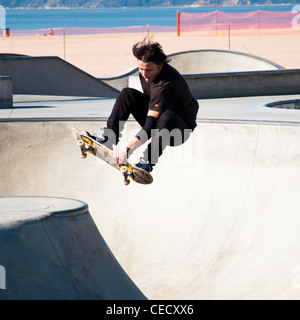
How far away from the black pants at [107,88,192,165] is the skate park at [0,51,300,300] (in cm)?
92

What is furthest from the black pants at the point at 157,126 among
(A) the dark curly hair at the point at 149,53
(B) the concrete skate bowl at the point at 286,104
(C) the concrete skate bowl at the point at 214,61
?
(C) the concrete skate bowl at the point at 214,61

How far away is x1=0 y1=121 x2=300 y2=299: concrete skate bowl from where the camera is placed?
8.20 metres

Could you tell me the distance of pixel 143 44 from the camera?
6707mm

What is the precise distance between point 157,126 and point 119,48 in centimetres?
4041

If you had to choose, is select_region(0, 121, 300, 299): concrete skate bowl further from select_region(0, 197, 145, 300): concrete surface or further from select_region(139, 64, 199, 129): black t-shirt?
select_region(139, 64, 199, 129): black t-shirt

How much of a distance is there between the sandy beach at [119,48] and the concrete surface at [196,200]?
21996 millimetres

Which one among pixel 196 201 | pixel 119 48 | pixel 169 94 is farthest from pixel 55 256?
pixel 119 48

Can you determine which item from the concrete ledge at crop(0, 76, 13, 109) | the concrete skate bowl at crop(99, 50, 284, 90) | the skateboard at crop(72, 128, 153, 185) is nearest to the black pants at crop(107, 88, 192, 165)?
the skateboard at crop(72, 128, 153, 185)

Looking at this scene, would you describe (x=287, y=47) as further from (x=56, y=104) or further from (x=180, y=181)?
(x=180, y=181)

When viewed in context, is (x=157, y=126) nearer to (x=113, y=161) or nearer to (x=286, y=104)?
(x=113, y=161)

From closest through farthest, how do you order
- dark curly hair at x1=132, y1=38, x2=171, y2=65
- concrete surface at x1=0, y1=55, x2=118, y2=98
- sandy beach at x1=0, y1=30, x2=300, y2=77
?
dark curly hair at x1=132, y1=38, x2=171, y2=65
concrete surface at x1=0, y1=55, x2=118, y2=98
sandy beach at x1=0, y1=30, x2=300, y2=77

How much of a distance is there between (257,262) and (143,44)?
10.3ft

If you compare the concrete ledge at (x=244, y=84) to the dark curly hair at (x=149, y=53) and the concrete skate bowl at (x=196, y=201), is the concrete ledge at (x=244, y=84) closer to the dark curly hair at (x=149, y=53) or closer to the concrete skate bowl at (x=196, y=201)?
the concrete skate bowl at (x=196, y=201)

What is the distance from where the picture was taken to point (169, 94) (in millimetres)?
6645
